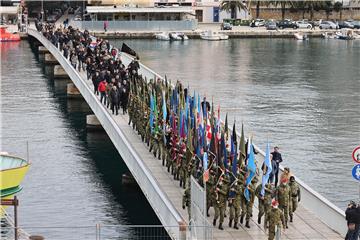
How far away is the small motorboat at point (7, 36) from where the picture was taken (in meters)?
99.0

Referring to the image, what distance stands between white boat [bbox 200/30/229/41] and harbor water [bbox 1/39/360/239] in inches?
562

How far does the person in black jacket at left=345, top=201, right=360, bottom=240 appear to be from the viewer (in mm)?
19875

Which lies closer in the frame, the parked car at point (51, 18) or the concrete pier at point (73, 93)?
the concrete pier at point (73, 93)

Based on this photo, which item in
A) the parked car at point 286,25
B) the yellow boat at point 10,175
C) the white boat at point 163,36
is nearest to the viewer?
the yellow boat at point 10,175

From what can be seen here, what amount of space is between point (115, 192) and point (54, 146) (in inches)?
396

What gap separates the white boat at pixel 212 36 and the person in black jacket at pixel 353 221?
85384 millimetres

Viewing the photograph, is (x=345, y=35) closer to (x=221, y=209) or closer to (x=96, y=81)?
(x=96, y=81)

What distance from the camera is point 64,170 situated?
35.0 metres

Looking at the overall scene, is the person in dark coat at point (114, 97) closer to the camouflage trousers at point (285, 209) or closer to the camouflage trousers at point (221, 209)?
the camouflage trousers at point (221, 209)

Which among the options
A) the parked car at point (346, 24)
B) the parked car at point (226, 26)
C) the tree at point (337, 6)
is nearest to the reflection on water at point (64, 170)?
the parked car at point (226, 26)

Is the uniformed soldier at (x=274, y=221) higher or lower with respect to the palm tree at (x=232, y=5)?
lower

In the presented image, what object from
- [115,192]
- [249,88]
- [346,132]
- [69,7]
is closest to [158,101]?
[115,192]

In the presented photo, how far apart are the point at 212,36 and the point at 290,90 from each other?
151ft

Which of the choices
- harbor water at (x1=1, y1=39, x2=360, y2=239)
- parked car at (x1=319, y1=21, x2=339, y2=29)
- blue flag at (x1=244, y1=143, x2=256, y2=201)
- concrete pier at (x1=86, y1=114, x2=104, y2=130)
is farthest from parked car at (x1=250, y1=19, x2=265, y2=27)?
blue flag at (x1=244, y1=143, x2=256, y2=201)
